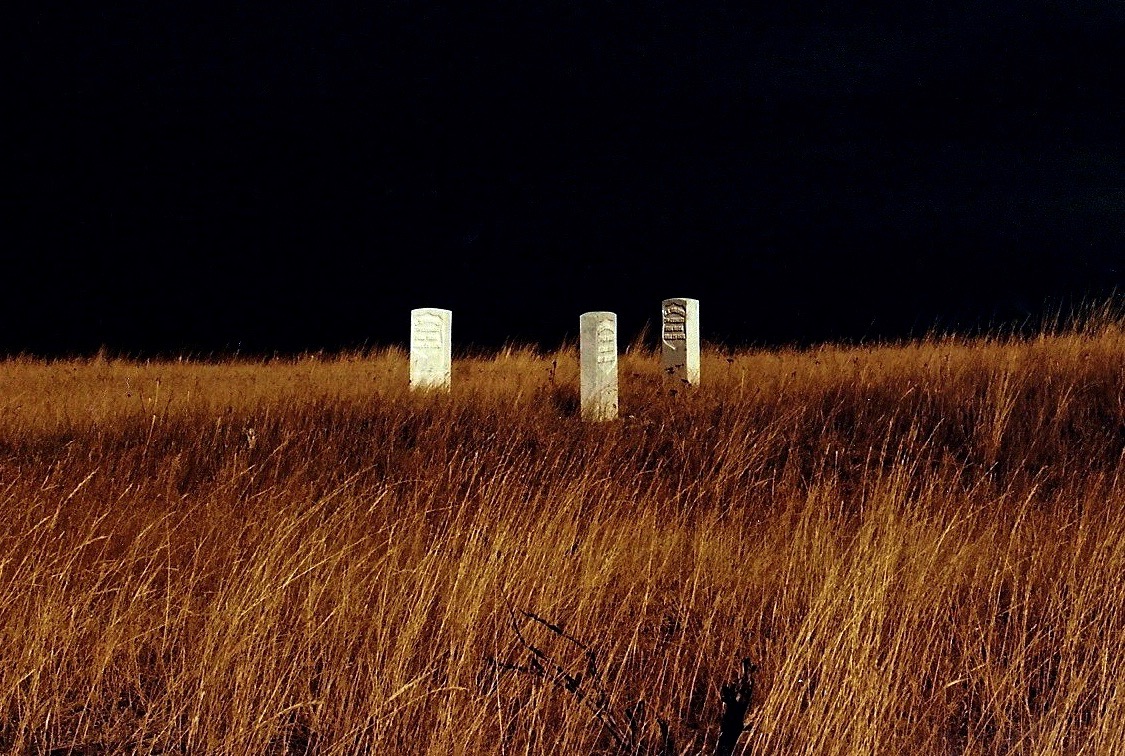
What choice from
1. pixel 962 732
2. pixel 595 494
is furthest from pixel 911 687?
pixel 595 494

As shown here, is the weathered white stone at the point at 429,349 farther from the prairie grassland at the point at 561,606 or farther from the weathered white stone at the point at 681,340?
the prairie grassland at the point at 561,606

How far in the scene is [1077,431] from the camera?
6273 millimetres

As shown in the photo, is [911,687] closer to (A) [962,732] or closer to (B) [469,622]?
(A) [962,732]

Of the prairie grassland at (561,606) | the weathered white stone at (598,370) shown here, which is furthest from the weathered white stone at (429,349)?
the prairie grassland at (561,606)

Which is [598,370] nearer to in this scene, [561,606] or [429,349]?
[429,349]

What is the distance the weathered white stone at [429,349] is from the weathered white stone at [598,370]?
2.17m

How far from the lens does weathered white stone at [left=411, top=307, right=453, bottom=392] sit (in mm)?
9891

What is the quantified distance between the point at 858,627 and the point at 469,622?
1.11m

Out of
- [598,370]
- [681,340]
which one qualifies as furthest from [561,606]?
[681,340]

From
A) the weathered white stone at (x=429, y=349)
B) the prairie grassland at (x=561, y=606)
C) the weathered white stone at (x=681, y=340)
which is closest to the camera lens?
the prairie grassland at (x=561, y=606)

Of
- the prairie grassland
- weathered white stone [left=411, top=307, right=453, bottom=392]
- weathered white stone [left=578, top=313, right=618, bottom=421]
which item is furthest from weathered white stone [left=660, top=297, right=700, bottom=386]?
the prairie grassland

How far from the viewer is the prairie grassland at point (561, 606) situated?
2367mm

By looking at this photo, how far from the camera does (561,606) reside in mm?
3061

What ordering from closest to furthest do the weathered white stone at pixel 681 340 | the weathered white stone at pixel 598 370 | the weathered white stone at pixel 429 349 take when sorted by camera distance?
the weathered white stone at pixel 598 370
the weathered white stone at pixel 681 340
the weathered white stone at pixel 429 349
